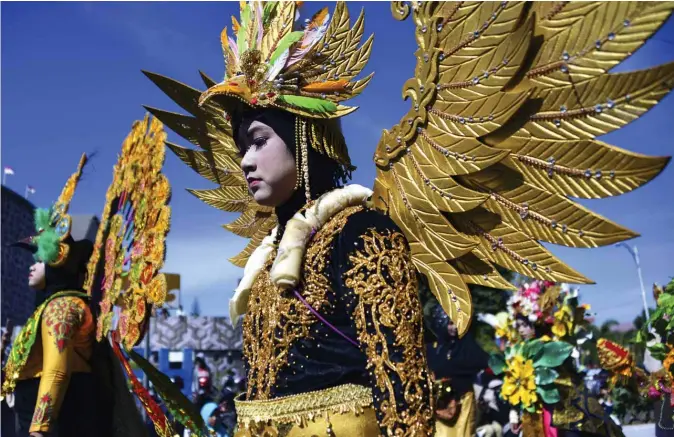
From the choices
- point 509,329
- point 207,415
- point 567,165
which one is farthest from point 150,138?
point 207,415

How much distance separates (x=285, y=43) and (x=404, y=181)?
2.41 ft

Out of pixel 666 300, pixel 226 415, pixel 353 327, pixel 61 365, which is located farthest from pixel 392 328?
pixel 226 415

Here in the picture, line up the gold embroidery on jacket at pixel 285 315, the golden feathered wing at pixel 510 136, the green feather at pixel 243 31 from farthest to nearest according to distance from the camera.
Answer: the green feather at pixel 243 31
the gold embroidery on jacket at pixel 285 315
the golden feathered wing at pixel 510 136

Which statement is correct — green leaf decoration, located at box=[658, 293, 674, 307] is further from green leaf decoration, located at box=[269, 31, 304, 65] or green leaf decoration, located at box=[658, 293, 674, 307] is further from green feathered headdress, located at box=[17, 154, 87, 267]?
green feathered headdress, located at box=[17, 154, 87, 267]

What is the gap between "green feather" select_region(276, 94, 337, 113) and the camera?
265 cm

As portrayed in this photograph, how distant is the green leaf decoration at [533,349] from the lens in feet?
22.2

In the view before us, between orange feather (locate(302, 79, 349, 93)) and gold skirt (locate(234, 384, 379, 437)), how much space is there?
1164mm

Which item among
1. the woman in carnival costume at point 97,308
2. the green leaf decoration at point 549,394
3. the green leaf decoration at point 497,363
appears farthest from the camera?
the green leaf decoration at point 497,363

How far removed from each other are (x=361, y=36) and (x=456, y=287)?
1.14 metres

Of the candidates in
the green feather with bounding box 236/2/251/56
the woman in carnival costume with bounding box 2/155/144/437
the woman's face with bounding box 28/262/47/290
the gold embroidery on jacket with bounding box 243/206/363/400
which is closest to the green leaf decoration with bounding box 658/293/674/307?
the gold embroidery on jacket with bounding box 243/206/363/400

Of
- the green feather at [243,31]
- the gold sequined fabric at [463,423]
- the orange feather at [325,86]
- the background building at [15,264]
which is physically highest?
the background building at [15,264]

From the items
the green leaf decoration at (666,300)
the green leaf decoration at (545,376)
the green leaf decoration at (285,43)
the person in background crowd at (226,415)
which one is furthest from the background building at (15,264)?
the green leaf decoration at (285,43)

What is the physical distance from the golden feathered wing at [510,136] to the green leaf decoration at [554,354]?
4298mm

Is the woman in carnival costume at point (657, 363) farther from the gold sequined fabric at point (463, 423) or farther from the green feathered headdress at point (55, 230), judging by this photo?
the green feathered headdress at point (55, 230)
